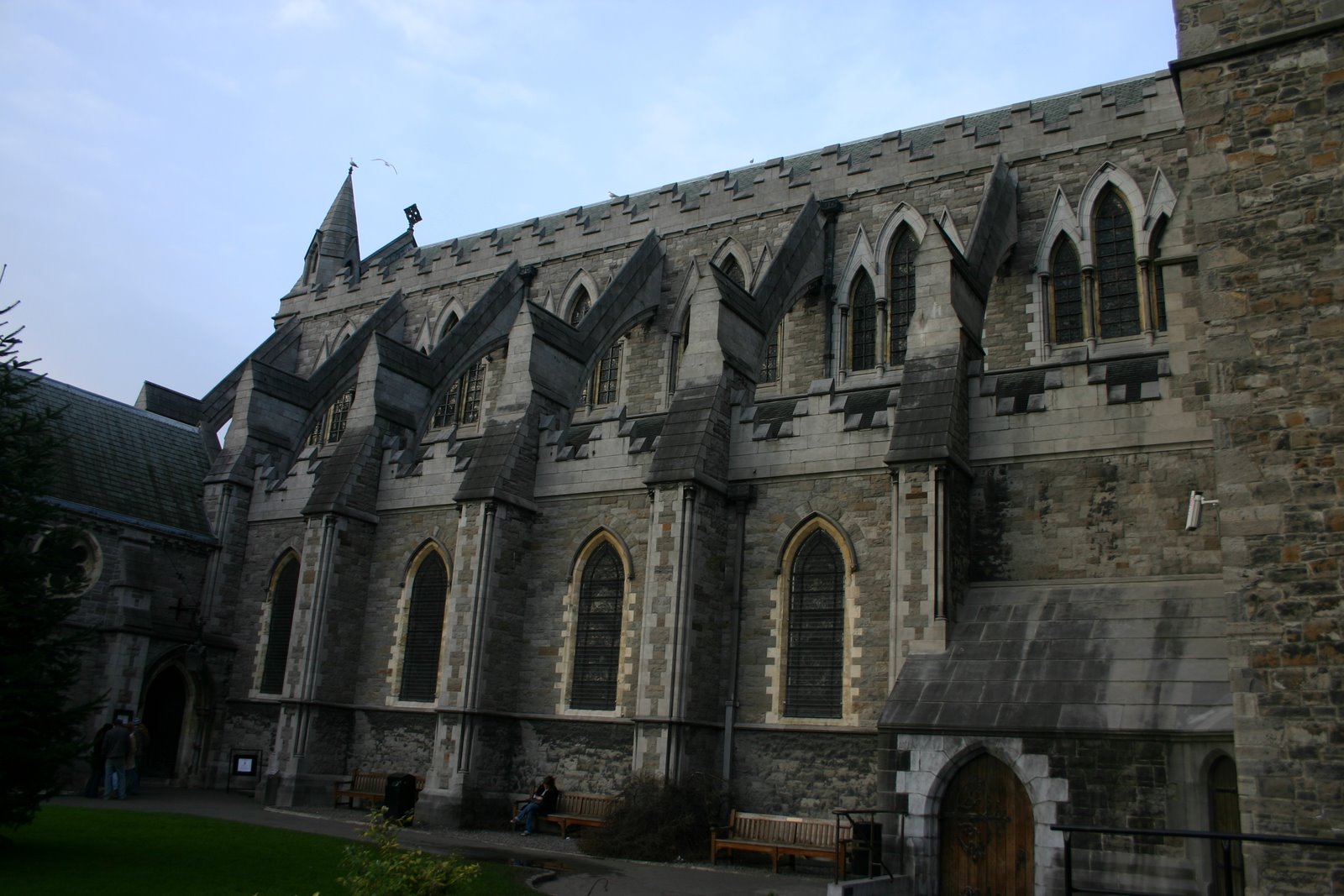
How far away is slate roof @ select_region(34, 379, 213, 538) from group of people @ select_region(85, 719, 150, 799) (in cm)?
572

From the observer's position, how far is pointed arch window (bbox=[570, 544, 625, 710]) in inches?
731

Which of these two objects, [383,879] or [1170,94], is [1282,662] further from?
[1170,94]

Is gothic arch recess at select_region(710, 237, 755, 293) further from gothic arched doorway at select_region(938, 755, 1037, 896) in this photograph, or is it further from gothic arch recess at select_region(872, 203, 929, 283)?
gothic arched doorway at select_region(938, 755, 1037, 896)

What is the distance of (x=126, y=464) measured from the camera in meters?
25.2

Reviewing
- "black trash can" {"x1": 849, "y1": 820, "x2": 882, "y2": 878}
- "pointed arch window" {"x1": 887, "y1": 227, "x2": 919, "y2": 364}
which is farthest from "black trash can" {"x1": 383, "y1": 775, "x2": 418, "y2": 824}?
"pointed arch window" {"x1": 887, "y1": 227, "x2": 919, "y2": 364}

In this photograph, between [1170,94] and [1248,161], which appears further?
[1170,94]

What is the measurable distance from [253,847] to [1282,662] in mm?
11141

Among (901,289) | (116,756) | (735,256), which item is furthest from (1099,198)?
(116,756)

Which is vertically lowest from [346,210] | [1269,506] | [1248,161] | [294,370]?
[1269,506]

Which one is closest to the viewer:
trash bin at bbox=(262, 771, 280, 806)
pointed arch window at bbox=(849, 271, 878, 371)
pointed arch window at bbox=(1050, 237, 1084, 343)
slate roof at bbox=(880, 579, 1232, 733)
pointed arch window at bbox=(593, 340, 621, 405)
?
slate roof at bbox=(880, 579, 1232, 733)

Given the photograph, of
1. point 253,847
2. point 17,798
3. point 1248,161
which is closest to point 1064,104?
point 1248,161

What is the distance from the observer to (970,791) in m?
12.4

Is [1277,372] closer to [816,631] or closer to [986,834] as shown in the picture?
[986,834]

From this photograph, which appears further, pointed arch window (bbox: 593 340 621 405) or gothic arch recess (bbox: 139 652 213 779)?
pointed arch window (bbox: 593 340 621 405)
